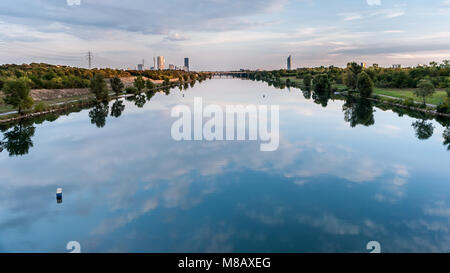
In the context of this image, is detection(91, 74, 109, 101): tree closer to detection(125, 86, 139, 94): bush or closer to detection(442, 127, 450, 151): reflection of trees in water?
detection(125, 86, 139, 94): bush

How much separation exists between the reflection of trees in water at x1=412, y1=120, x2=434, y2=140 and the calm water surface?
1.85 feet

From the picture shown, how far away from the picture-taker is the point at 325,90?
97812mm

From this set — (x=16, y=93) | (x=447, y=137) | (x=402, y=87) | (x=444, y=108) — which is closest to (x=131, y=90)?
(x=16, y=93)

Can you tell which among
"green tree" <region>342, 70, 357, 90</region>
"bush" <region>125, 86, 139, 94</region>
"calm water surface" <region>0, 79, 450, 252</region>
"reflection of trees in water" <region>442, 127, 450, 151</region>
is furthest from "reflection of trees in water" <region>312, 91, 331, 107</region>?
"bush" <region>125, 86, 139, 94</region>

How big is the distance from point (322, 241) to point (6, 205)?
17531mm

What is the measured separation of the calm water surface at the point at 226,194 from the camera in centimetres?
1373

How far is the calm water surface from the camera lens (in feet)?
45.1

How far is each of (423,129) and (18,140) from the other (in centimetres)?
4732

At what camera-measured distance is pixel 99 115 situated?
4981cm

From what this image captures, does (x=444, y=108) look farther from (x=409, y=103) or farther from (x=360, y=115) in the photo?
(x=360, y=115)

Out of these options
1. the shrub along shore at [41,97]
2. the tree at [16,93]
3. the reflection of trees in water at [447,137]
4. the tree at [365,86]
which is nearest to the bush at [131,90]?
the shrub along shore at [41,97]

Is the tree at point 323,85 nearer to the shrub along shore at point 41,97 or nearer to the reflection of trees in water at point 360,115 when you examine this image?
the reflection of trees in water at point 360,115

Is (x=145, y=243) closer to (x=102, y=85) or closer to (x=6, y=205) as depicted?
(x=6, y=205)
